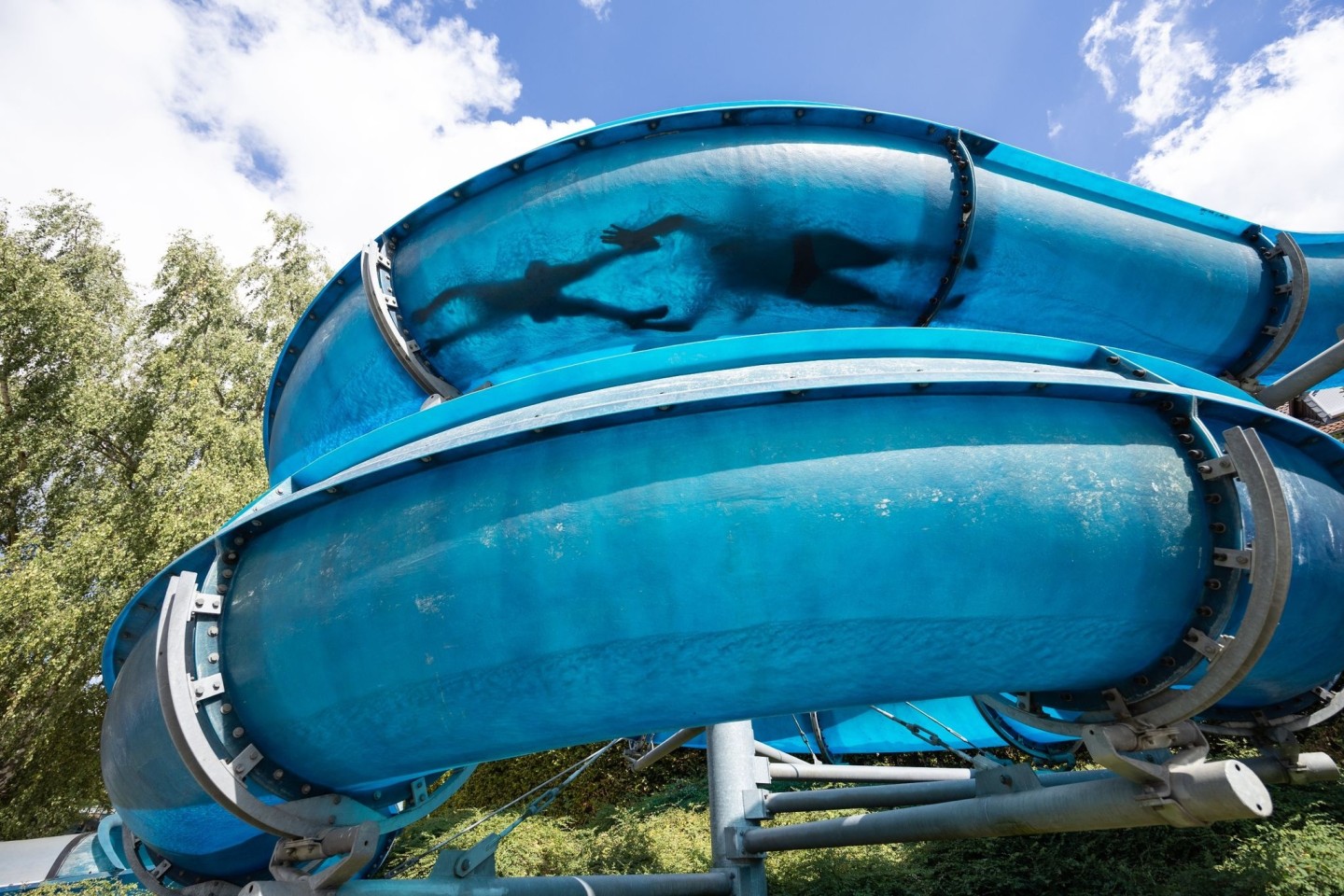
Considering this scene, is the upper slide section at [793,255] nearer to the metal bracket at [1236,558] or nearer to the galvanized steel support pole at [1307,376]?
the galvanized steel support pole at [1307,376]

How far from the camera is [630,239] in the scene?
A: 14.4 feet

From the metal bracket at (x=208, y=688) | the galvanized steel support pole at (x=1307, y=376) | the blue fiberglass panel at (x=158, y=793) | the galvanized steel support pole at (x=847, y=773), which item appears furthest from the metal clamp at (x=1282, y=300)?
the blue fiberglass panel at (x=158, y=793)

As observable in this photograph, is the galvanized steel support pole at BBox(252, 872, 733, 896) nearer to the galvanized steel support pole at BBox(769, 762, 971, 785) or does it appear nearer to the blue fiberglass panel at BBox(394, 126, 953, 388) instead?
the galvanized steel support pole at BBox(769, 762, 971, 785)

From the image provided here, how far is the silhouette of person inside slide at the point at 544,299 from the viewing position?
4.49m

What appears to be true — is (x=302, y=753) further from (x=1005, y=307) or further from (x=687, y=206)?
(x=1005, y=307)

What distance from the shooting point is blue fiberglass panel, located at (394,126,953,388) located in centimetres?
428

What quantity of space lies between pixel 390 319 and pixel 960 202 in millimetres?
3394

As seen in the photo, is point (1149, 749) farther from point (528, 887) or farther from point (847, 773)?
point (847, 773)

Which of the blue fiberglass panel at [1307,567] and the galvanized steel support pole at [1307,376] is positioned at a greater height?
the galvanized steel support pole at [1307,376]

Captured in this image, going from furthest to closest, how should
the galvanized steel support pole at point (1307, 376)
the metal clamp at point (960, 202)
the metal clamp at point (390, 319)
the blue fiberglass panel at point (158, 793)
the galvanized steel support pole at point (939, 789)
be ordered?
the metal clamp at point (390, 319) < the metal clamp at point (960, 202) < the galvanized steel support pole at point (1307, 376) < the galvanized steel support pole at point (939, 789) < the blue fiberglass panel at point (158, 793)

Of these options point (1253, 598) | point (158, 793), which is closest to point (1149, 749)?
point (1253, 598)

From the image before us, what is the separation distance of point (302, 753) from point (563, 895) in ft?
4.65

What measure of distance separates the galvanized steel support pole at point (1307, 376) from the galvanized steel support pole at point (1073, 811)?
2.40m


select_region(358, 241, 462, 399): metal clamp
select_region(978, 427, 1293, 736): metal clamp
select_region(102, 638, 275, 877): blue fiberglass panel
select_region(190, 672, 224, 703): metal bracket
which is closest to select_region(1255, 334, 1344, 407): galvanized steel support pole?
select_region(978, 427, 1293, 736): metal clamp
